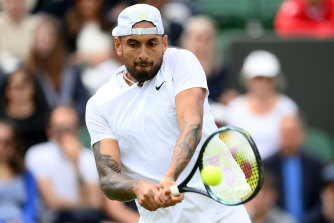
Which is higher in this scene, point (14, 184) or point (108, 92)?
point (108, 92)

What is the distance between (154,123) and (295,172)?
3.32m

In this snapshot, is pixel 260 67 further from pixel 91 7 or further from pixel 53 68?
pixel 53 68

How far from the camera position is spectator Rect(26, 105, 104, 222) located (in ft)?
22.5

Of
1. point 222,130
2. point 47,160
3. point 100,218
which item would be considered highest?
point 222,130

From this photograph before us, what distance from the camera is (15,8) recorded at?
8.44m

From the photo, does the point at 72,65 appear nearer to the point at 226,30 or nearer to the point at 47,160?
the point at 47,160

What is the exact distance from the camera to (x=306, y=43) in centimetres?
812

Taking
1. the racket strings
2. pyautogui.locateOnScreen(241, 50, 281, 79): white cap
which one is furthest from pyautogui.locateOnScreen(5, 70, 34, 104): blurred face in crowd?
the racket strings

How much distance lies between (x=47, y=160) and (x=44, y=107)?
28.9 inches

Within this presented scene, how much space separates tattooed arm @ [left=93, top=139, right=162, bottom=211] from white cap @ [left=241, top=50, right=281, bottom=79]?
3.65m

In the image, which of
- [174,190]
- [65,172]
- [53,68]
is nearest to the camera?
[174,190]

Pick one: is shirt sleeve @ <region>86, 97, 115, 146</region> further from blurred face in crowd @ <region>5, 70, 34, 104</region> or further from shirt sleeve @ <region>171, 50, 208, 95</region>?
blurred face in crowd @ <region>5, 70, 34, 104</region>

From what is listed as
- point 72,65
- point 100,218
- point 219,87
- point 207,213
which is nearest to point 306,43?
point 219,87

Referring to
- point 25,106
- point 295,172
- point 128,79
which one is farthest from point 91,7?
point 128,79
